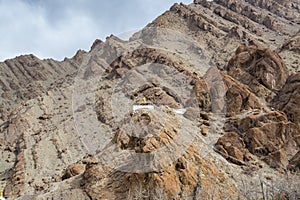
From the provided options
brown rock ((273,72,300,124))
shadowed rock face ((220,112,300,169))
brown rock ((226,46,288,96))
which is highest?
brown rock ((226,46,288,96))

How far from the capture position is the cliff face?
13.2 m

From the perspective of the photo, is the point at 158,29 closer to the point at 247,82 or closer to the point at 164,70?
the point at 164,70

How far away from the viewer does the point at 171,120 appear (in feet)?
52.6

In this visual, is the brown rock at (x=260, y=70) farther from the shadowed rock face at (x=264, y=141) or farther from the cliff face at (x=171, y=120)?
the shadowed rock face at (x=264, y=141)

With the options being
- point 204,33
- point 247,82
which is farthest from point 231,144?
point 204,33

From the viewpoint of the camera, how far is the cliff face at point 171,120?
13.2 m

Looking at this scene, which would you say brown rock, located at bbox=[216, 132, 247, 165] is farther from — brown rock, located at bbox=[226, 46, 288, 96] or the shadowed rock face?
brown rock, located at bbox=[226, 46, 288, 96]

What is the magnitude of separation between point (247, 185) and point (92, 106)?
2058cm

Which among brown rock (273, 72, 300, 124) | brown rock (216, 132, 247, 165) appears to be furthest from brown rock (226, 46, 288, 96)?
brown rock (216, 132, 247, 165)

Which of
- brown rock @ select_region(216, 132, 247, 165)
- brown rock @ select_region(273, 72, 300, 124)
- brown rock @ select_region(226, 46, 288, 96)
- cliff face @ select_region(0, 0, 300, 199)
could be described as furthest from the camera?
brown rock @ select_region(226, 46, 288, 96)

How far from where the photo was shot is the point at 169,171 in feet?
41.4

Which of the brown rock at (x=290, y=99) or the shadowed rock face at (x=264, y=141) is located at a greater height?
the brown rock at (x=290, y=99)

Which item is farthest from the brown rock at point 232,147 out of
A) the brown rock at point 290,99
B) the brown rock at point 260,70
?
the brown rock at point 260,70

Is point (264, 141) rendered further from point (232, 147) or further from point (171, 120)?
point (171, 120)
